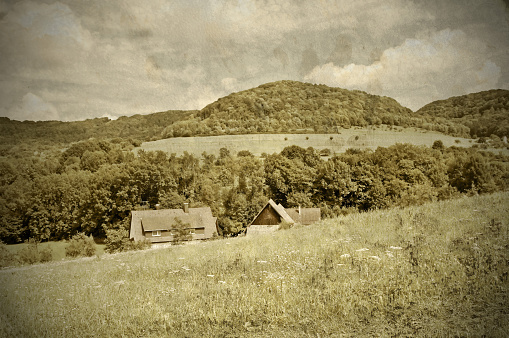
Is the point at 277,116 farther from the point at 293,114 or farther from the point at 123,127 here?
the point at 123,127

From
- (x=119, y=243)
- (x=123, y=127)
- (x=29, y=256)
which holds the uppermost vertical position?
(x=123, y=127)

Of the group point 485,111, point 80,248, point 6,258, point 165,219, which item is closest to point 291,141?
point 165,219

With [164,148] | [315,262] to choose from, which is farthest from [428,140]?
[315,262]

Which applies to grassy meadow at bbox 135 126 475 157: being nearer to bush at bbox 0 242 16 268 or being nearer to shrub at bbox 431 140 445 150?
shrub at bbox 431 140 445 150

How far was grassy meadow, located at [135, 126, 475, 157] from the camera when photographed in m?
86.8

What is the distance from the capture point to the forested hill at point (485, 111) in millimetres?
30116

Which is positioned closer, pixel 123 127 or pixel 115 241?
pixel 115 241

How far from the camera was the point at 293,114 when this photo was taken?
98.8 metres

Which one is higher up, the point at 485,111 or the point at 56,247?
the point at 485,111

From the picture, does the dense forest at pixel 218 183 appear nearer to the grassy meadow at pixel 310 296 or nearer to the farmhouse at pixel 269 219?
the farmhouse at pixel 269 219

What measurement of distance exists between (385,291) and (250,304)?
2.62 metres

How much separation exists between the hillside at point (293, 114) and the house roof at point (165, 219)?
3891 cm

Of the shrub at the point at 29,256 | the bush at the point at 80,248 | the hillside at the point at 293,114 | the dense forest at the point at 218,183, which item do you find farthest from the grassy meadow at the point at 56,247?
the hillside at the point at 293,114

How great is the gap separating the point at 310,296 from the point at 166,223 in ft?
174
